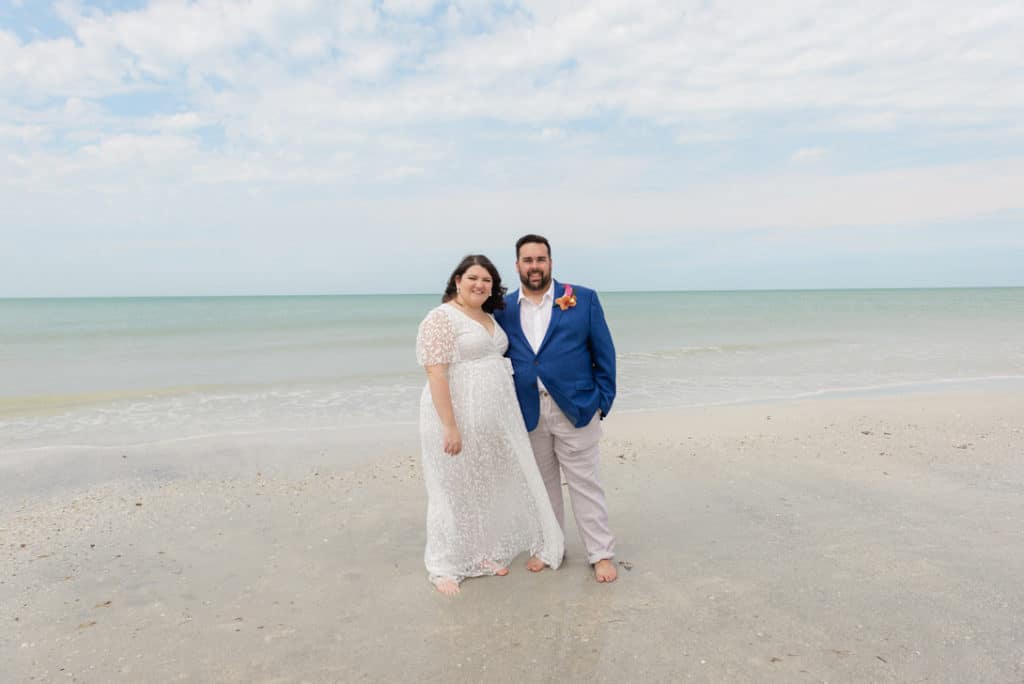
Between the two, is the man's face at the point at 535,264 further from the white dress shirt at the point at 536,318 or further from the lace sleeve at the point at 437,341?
the lace sleeve at the point at 437,341

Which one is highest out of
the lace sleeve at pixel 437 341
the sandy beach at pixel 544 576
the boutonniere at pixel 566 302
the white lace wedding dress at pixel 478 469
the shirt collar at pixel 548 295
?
the shirt collar at pixel 548 295

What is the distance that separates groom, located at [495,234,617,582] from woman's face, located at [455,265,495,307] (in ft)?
0.78

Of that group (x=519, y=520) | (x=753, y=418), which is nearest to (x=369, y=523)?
(x=519, y=520)

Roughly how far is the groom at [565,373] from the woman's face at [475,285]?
0.24 metres

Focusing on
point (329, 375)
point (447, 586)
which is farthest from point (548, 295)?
point (329, 375)

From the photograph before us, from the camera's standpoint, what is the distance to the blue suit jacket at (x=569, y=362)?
A: 11.7ft

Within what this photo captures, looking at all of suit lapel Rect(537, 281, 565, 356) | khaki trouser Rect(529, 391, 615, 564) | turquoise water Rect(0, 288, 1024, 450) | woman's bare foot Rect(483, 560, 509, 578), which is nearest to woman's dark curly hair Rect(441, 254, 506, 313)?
suit lapel Rect(537, 281, 565, 356)

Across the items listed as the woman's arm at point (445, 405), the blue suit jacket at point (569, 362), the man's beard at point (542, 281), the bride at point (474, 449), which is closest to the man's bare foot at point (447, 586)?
the bride at point (474, 449)

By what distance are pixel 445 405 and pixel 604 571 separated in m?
1.21

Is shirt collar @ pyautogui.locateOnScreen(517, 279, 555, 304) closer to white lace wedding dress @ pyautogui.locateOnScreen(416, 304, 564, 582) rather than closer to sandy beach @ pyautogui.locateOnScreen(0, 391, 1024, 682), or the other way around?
white lace wedding dress @ pyautogui.locateOnScreen(416, 304, 564, 582)

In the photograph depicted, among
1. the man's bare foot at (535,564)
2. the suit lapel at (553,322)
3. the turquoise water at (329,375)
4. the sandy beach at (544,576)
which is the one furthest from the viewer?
the turquoise water at (329,375)

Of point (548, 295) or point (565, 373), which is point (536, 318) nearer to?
point (548, 295)

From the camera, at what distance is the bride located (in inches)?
138

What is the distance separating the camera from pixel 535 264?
3.61m
